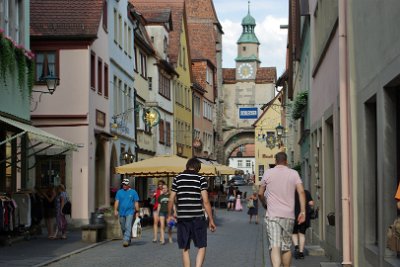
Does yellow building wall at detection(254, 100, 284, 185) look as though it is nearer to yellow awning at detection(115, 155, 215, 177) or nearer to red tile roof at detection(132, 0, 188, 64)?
red tile roof at detection(132, 0, 188, 64)

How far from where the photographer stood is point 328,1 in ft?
60.5

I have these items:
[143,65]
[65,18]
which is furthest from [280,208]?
[143,65]

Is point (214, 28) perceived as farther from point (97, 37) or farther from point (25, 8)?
point (25, 8)

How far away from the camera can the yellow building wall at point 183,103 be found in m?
63.2

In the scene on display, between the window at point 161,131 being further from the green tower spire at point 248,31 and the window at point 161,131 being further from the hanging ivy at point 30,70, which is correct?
the green tower spire at point 248,31

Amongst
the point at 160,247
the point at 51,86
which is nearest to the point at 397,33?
the point at 160,247

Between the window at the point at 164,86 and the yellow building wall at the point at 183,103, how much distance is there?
3562 millimetres

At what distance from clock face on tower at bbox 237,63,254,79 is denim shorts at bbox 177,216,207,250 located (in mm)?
123129

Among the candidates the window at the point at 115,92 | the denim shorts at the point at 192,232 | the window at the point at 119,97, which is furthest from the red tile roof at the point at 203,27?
the denim shorts at the point at 192,232

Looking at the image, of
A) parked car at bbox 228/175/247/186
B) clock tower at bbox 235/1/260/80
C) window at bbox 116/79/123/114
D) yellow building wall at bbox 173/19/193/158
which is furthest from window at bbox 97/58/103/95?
clock tower at bbox 235/1/260/80

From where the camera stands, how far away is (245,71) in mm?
140125

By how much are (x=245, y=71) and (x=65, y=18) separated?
108 m

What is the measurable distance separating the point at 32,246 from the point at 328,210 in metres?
7.36

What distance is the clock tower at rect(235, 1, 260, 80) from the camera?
140562 mm
